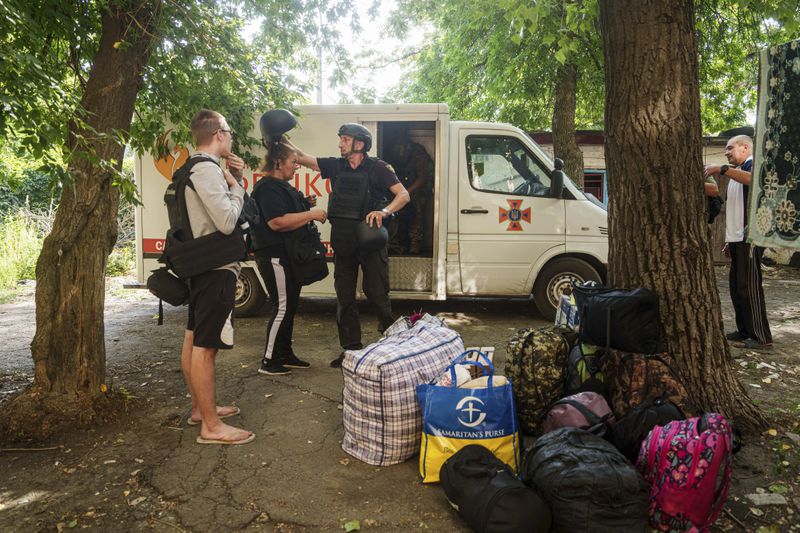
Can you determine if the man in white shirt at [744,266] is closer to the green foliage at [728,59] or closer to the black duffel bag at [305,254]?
the green foliage at [728,59]

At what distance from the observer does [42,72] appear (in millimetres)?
2744

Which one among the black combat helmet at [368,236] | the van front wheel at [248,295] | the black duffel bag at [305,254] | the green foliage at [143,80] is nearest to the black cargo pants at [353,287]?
the black combat helmet at [368,236]

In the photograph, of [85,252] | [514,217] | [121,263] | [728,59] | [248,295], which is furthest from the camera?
[121,263]

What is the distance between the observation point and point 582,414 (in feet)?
10.2

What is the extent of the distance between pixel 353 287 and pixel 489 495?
2.74 metres

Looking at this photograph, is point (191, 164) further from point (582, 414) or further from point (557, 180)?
point (557, 180)

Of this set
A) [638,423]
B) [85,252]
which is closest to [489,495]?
[638,423]

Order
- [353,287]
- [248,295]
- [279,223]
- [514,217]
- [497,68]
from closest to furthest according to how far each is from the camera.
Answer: [279,223] → [353,287] → [514,217] → [248,295] → [497,68]

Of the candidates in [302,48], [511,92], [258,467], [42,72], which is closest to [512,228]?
[302,48]

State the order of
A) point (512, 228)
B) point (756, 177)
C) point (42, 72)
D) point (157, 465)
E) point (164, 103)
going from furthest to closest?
1. point (512, 228)
2. point (164, 103)
3. point (756, 177)
4. point (157, 465)
5. point (42, 72)

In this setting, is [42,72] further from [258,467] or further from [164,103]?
[258,467]

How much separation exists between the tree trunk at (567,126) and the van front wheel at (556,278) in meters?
3.83

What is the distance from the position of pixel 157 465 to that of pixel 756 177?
13.3ft

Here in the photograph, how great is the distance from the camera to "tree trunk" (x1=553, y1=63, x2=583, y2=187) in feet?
33.6
